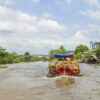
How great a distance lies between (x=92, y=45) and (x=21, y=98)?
76.1 meters

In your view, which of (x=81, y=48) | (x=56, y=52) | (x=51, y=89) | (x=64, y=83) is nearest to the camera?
(x=51, y=89)

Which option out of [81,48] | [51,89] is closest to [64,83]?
[51,89]

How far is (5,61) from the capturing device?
75.2m


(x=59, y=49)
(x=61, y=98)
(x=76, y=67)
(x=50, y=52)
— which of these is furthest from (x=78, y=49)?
(x=61, y=98)

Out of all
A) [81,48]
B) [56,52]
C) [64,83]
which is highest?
[81,48]

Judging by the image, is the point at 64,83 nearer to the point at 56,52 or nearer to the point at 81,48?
the point at 81,48

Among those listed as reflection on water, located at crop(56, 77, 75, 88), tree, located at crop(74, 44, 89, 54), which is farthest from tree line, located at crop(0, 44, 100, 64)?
reflection on water, located at crop(56, 77, 75, 88)

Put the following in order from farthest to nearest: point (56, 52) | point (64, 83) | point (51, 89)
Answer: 1. point (56, 52)
2. point (64, 83)
3. point (51, 89)

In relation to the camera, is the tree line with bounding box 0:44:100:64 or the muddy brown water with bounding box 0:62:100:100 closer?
the muddy brown water with bounding box 0:62:100:100

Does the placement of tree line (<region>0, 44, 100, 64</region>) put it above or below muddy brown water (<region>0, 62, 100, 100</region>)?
above

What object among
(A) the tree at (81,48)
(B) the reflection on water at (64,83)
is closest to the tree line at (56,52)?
(A) the tree at (81,48)

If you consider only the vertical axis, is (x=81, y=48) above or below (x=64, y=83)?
above

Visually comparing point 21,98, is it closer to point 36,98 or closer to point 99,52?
point 36,98

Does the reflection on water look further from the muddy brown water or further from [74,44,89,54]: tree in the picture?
[74,44,89,54]: tree
